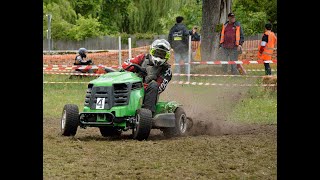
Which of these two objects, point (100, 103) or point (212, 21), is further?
point (212, 21)

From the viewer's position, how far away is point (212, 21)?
3184 centimetres

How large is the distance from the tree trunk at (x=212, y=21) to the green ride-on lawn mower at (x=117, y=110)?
60.1 ft

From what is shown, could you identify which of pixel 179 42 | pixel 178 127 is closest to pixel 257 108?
pixel 178 127

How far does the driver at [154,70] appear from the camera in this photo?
43.8 ft

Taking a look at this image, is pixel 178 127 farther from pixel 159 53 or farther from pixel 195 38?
pixel 195 38

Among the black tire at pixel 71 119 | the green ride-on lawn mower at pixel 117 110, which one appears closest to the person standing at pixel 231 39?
the green ride-on lawn mower at pixel 117 110

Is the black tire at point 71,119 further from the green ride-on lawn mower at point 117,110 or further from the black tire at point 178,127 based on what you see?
the black tire at point 178,127

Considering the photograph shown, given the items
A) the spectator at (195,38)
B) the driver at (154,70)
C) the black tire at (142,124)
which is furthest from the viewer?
the spectator at (195,38)

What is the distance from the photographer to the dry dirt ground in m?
9.60

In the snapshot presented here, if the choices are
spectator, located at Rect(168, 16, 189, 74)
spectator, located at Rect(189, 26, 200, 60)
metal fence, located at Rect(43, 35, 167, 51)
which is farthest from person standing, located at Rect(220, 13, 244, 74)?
metal fence, located at Rect(43, 35, 167, 51)

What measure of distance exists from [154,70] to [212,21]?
18315mm

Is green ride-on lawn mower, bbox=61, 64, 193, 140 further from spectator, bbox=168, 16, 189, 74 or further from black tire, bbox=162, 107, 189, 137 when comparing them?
spectator, bbox=168, 16, 189, 74
